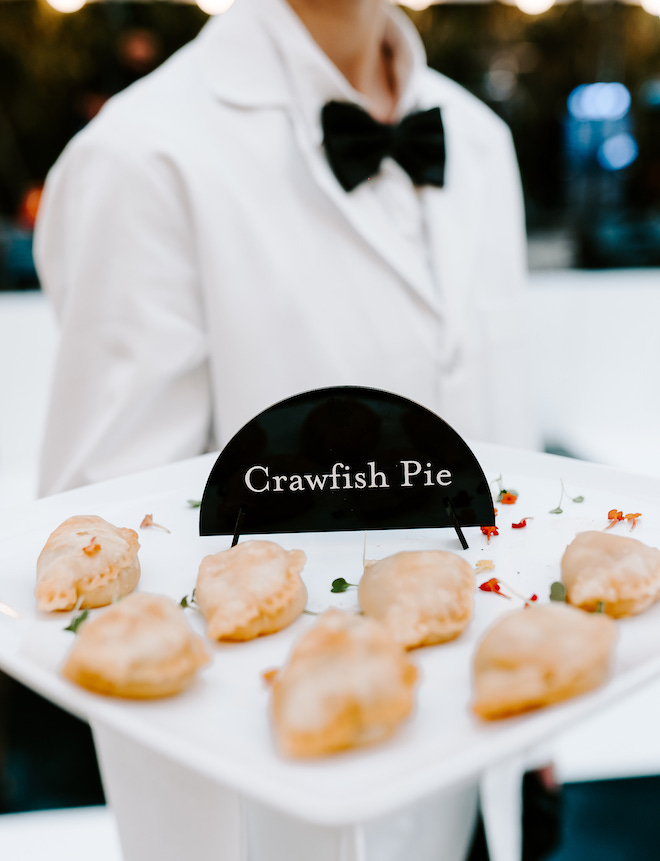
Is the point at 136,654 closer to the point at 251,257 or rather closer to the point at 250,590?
the point at 250,590

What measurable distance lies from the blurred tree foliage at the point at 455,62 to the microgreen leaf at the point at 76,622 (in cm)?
515

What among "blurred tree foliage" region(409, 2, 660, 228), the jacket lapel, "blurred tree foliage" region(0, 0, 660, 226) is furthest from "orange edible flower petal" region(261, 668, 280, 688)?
"blurred tree foliage" region(409, 2, 660, 228)

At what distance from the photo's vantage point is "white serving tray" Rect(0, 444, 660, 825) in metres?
0.41

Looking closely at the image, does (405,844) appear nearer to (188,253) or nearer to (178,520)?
(178,520)

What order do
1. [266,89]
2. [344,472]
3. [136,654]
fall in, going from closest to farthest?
[136,654] < [344,472] < [266,89]

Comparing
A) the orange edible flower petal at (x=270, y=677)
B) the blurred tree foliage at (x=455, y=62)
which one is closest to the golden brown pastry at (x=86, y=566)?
the orange edible flower petal at (x=270, y=677)

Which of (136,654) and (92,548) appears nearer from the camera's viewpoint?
(136,654)

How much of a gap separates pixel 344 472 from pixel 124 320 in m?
0.58

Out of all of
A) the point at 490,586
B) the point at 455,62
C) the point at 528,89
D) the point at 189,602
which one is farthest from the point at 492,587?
→ the point at 528,89

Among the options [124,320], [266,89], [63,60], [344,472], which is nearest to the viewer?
[344,472]

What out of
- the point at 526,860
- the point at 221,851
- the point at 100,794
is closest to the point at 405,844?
the point at 221,851

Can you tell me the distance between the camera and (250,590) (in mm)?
536

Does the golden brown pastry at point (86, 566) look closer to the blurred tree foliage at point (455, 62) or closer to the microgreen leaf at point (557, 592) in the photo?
the microgreen leaf at point (557, 592)

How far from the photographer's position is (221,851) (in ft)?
2.47
